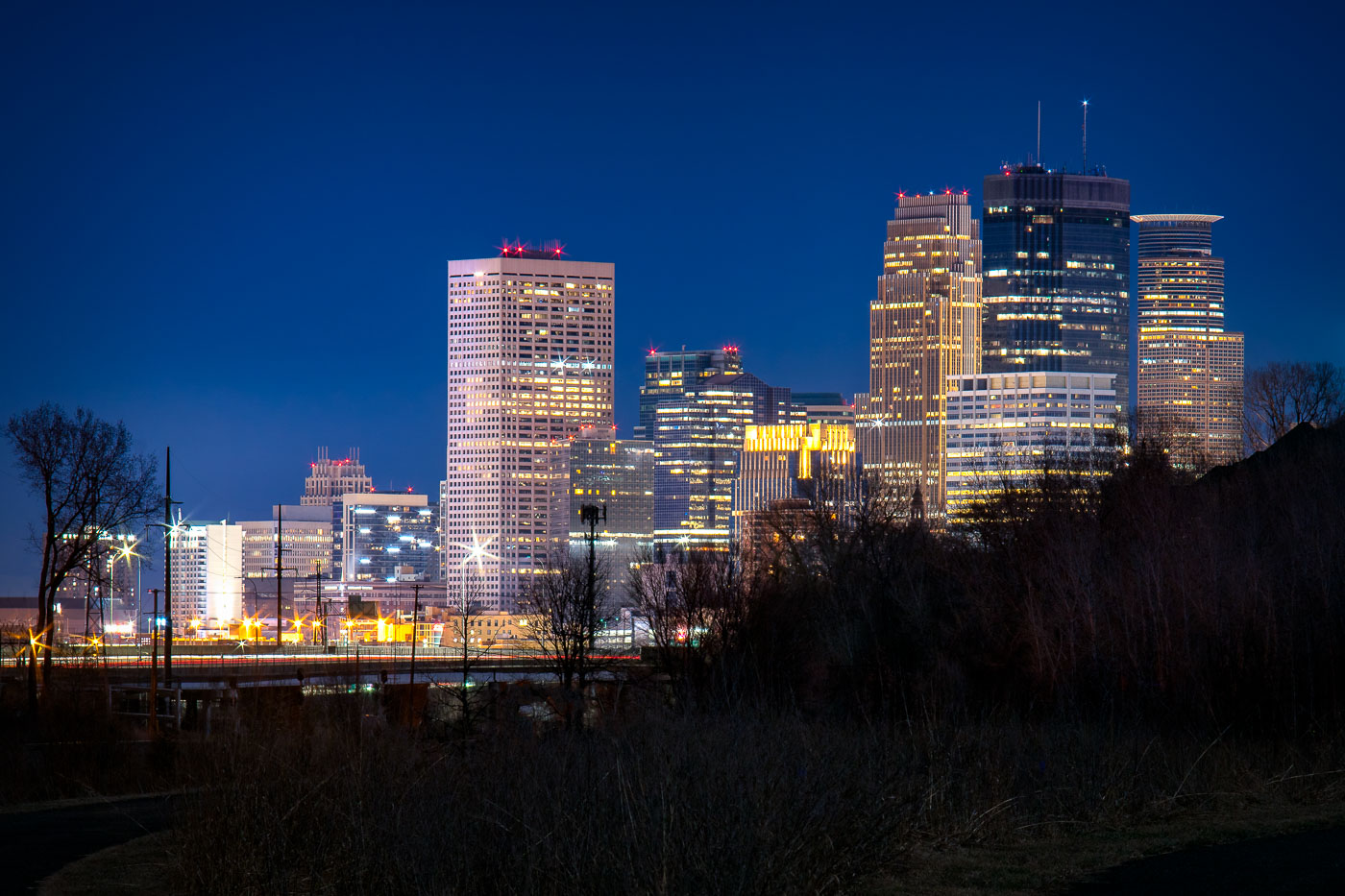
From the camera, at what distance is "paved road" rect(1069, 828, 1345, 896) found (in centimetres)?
1491

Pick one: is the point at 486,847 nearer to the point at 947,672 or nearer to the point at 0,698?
the point at 947,672

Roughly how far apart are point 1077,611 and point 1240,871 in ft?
77.2

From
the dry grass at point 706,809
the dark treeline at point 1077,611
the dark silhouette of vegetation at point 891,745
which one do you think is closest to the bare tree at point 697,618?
the dark treeline at point 1077,611

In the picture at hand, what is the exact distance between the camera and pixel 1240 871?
1577cm

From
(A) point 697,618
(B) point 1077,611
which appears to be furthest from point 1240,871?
(A) point 697,618

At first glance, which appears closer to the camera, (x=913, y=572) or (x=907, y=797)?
(x=907, y=797)

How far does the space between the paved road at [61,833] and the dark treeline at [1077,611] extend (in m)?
8.26

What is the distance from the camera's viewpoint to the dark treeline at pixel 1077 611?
105 feet

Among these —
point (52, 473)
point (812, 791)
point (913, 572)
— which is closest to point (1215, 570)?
point (913, 572)

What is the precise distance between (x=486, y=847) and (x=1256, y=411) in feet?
279

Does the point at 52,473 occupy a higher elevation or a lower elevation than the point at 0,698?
higher

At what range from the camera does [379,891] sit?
1462 cm

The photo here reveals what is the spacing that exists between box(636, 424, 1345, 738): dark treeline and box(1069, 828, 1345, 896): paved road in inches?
184

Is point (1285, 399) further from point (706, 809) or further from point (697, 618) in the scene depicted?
point (706, 809)
